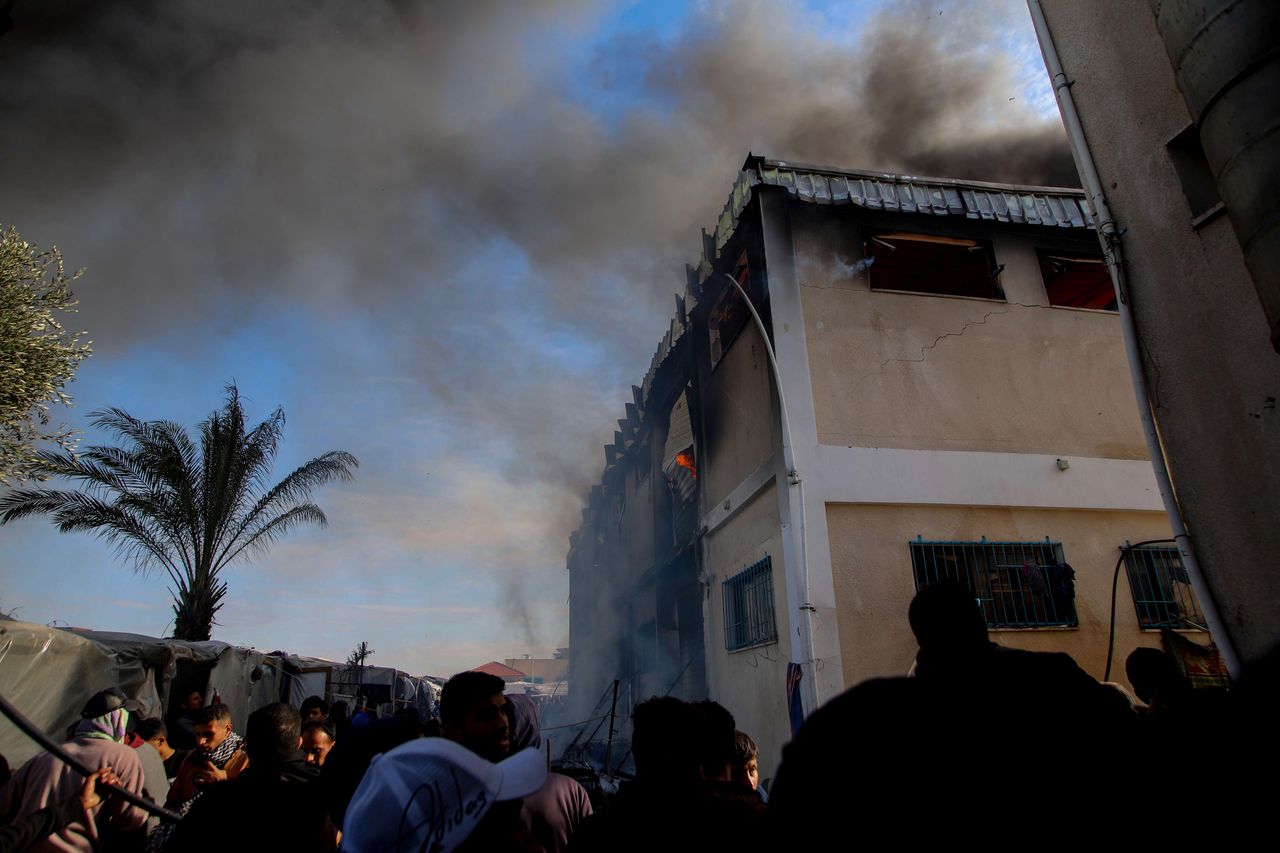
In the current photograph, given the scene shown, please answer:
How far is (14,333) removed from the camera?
37.9 feet

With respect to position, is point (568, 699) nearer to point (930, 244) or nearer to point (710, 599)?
point (710, 599)

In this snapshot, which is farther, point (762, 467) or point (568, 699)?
point (568, 699)

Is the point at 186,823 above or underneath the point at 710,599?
underneath

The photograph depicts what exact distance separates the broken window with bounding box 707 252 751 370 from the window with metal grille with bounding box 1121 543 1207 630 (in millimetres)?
5825

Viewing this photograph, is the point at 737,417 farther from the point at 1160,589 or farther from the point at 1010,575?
the point at 1160,589

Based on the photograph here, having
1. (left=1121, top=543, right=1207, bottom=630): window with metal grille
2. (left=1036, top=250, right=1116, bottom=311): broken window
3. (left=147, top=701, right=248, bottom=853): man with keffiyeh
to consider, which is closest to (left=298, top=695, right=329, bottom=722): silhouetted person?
(left=147, top=701, right=248, bottom=853): man with keffiyeh

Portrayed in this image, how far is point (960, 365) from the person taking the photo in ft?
29.9

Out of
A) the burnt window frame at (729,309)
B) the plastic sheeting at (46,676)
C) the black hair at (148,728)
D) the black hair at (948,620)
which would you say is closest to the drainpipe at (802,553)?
the burnt window frame at (729,309)

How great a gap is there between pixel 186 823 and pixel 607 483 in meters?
19.9

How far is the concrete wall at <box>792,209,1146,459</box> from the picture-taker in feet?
28.6

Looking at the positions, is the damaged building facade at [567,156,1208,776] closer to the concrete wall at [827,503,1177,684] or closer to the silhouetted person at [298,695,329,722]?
the concrete wall at [827,503,1177,684]

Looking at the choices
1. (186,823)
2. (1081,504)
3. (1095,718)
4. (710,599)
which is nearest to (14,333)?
(710,599)

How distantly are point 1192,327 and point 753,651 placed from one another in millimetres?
6105

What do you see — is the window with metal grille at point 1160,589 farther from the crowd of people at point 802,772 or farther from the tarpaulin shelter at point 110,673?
the tarpaulin shelter at point 110,673
